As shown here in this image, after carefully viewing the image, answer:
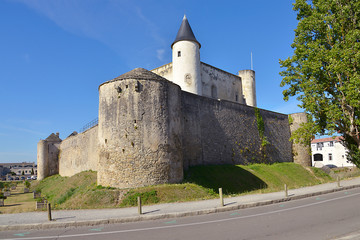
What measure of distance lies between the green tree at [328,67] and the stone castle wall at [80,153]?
59.5 feet

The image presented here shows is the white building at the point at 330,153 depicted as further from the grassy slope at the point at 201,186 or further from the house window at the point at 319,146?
the grassy slope at the point at 201,186

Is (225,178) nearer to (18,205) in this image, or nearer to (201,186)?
(201,186)

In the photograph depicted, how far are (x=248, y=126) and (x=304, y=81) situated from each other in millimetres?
8242

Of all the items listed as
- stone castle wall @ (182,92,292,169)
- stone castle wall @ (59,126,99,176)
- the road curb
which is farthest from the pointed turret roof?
the road curb

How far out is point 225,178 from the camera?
20.0 metres

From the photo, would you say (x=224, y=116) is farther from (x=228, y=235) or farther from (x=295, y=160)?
(x=228, y=235)

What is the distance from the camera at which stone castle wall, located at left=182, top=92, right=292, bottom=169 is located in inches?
837

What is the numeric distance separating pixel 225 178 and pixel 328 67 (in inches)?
409

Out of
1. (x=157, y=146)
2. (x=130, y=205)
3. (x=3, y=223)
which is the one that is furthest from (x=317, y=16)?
(x=3, y=223)

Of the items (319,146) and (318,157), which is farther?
(318,157)

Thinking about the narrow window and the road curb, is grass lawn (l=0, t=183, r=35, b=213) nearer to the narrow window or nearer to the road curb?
the road curb

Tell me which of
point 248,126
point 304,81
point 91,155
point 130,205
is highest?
point 304,81

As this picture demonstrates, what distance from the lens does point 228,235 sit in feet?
22.0

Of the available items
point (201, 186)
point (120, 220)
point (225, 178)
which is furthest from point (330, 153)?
point (120, 220)
